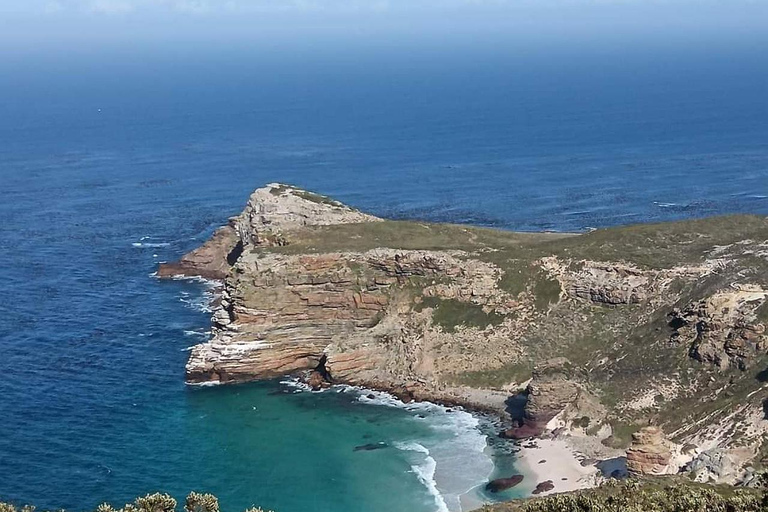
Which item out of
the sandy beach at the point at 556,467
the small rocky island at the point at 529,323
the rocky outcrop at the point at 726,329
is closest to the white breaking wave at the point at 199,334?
the small rocky island at the point at 529,323

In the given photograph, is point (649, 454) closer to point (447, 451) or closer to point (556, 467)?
point (556, 467)

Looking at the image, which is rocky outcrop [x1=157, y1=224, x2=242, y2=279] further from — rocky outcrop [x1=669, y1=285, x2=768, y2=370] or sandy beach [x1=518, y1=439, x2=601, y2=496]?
rocky outcrop [x1=669, y1=285, x2=768, y2=370]

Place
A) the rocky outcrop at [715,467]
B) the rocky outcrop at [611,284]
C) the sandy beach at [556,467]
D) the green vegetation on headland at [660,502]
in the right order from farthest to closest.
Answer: the rocky outcrop at [611,284]
the sandy beach at [556,467]
the rocky outcrop at [715,467]
the green vegetation on headland at [660,502]

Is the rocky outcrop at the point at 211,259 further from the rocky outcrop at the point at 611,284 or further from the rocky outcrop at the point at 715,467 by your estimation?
the rocky outcrop at the point at 715,467

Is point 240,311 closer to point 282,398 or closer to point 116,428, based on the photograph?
point 282,398

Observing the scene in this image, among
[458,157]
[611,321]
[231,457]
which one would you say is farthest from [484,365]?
[458,157]

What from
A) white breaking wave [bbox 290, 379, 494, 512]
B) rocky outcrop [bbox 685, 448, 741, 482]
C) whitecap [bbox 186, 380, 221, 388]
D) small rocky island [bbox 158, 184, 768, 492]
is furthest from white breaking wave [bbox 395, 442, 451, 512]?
whitecap [bbox 186, 380, 221, 388]
